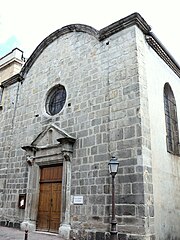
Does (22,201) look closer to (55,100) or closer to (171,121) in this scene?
(55,100)

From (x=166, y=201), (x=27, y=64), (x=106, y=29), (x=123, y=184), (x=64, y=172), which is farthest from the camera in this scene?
(x=27, y=64)

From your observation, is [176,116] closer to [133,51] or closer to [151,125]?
[151,125]

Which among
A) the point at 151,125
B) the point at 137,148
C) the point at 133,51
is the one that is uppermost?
the point at 133,51

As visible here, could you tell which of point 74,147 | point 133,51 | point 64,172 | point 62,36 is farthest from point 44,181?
point 62,36

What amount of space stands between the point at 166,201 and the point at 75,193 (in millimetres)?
2651

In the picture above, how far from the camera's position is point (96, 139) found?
24.2 ft

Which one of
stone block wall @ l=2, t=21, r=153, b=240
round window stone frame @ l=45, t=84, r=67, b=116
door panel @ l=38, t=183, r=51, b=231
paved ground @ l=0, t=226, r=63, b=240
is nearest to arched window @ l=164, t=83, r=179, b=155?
stone block wall @ l=2, t=21, r=153, b=240

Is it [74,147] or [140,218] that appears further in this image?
[74,147]

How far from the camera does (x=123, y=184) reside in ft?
20.8

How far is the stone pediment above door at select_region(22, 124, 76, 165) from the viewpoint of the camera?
25.6ft

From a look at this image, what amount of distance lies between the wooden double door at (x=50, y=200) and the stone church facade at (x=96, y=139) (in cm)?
3

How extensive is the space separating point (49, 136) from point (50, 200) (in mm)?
2157

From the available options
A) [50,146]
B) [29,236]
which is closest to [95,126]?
[50,146]

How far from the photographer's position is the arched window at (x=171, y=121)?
8.66 meters
